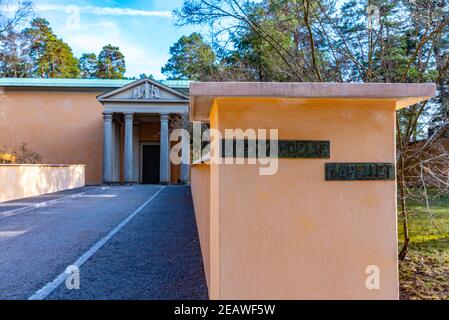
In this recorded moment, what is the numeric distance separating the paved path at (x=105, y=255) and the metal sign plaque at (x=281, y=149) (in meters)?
1.78

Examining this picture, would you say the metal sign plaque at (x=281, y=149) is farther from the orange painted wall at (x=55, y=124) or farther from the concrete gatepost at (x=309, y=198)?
the orange painted wall at (x=55, y=124)

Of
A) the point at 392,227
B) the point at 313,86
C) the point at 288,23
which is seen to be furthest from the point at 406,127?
the point at 313,86

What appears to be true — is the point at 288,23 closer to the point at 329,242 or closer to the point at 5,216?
the point at 329,242

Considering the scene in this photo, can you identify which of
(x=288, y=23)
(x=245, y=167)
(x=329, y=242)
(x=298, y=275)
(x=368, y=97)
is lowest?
(x=298, y=275)

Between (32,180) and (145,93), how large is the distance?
9652mm

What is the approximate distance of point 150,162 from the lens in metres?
25.4

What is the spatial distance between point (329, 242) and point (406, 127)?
448 cm

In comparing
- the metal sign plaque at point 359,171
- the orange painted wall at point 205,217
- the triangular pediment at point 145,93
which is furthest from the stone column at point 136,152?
the metal sign plaque at point 359,171

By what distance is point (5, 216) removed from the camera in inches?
338

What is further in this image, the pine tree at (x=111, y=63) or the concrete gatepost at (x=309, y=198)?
the pine tree at (x=111, y=63)

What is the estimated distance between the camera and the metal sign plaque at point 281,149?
2.46 meters

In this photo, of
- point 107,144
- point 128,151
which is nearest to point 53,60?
point 107,144

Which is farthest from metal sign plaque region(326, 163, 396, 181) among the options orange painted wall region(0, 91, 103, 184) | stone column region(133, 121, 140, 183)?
orange painted wall region(0, 91, 103, 184)

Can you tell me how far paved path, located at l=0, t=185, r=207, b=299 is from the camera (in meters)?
3.62
